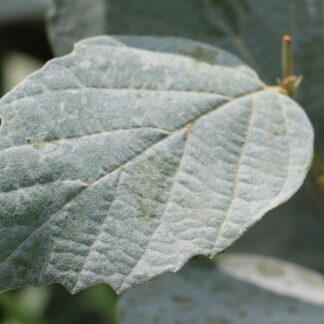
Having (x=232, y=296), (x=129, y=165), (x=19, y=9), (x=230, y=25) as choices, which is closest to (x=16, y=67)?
(x=19, y=9)

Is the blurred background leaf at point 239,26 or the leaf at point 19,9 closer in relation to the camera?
the blurred background leaf at point 239,26

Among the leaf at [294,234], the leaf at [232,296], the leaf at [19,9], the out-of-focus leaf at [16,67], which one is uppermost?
the leaf at [19,9]

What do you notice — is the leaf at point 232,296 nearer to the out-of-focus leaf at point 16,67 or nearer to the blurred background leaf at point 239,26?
the blurred background leaf at point 239,26

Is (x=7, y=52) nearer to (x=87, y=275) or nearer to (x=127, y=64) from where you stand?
(x=127, y=64)

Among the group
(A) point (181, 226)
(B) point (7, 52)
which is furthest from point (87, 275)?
(B) point (7, 52)

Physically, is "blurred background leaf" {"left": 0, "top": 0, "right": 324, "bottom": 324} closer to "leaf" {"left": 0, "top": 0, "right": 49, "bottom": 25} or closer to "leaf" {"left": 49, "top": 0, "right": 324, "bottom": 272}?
"leaf" {"left": 49, "top": 0, "right": 324, "bottom": 272}

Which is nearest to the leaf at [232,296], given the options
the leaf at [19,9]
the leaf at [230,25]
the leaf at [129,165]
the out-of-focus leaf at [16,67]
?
the leaf at [230,25]

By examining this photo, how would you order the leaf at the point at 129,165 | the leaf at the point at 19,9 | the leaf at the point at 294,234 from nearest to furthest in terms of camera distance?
the leaf at the point at 129,165
the leaf at the point at 294,234
the leaf at the point at 19,9
